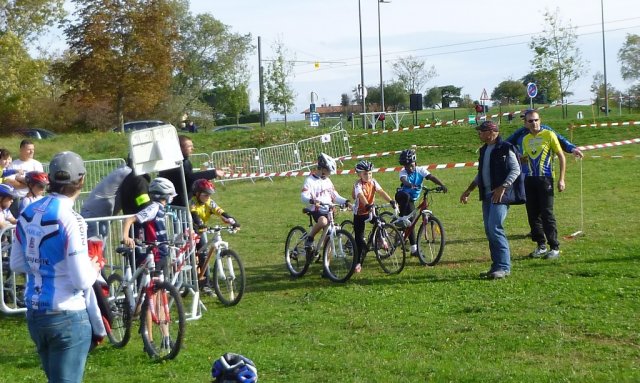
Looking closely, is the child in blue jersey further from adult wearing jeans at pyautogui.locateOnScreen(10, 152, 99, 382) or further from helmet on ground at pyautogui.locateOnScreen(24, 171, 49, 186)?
adult wearing jeans at pyautogui.locateOnScreen(10, 152, 99, 382)

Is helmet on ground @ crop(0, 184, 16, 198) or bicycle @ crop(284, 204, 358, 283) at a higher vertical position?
helmet on ground @ crop(0, 184, 16, 198)

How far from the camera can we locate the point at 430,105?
3182 inches

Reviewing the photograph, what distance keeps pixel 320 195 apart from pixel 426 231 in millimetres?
1689

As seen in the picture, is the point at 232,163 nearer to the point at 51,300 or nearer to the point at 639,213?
the point at 639,213

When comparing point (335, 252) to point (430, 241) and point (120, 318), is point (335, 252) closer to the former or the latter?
point (430, 241)

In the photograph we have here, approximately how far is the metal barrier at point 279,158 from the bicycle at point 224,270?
19319 mm

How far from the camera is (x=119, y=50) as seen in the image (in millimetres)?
45625

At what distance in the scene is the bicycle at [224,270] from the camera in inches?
397

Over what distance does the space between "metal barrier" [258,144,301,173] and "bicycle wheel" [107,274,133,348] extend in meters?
21.2

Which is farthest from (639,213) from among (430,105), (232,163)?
(430,105)

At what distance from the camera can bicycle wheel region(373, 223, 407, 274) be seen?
11594 millimetres

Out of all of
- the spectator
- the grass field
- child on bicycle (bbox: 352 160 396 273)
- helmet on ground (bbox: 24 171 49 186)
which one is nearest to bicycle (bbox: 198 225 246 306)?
the grass field

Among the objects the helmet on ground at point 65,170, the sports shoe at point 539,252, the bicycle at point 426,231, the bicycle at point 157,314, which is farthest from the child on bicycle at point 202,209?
the helmet on ground at point 65,170

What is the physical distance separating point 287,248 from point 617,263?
4397 mm
